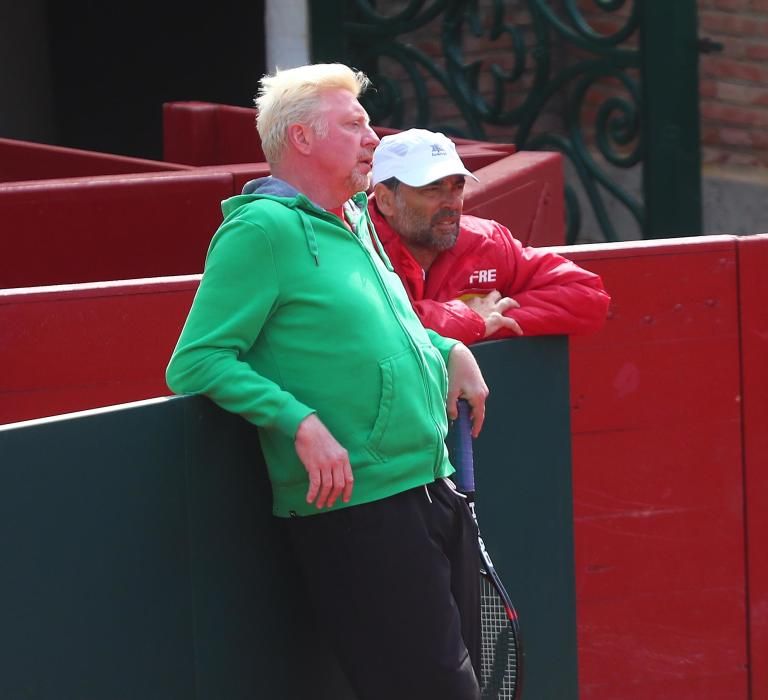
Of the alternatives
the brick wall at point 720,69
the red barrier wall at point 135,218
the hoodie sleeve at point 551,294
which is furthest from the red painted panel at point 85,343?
the brick wall at point 720,69

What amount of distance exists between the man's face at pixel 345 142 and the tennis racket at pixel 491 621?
1.87 ft

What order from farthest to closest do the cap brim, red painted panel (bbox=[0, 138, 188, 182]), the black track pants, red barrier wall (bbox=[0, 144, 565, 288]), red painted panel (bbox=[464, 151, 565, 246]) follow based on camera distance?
red painted panel (bbox=[0, 138, 188, 182]) < red barrier wall (bbox=[0, 144, 565, 288]) < red painted panel (bbox=[464, 151, 565, 246]) < the cap brim < the black track pants

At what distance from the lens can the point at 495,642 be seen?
3.54m

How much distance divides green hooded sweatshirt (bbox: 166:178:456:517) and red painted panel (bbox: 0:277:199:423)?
113 centimetres

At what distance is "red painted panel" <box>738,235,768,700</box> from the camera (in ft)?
15.5

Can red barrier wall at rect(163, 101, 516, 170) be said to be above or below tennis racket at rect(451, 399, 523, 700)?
above

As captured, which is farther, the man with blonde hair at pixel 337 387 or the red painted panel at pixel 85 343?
the red painted panel at pixel 85 343

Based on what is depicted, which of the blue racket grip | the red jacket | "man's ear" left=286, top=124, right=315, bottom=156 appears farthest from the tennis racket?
"man's ear" left=286, top=124, right=315, bottom=156

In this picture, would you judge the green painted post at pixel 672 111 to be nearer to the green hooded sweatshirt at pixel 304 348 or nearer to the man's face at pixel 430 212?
the man's face at pixel 430 212

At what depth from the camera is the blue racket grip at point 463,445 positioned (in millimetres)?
3451

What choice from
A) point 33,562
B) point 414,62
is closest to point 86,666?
point 33,562

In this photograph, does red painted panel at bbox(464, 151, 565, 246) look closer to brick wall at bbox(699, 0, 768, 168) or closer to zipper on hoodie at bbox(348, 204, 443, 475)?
zipper on hoodie at bbox(348, 204, 443, 475)

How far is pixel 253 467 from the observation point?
3.27 m

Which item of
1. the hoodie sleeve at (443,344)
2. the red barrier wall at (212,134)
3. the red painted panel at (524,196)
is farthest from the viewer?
the red barrier wall at (212,134)
